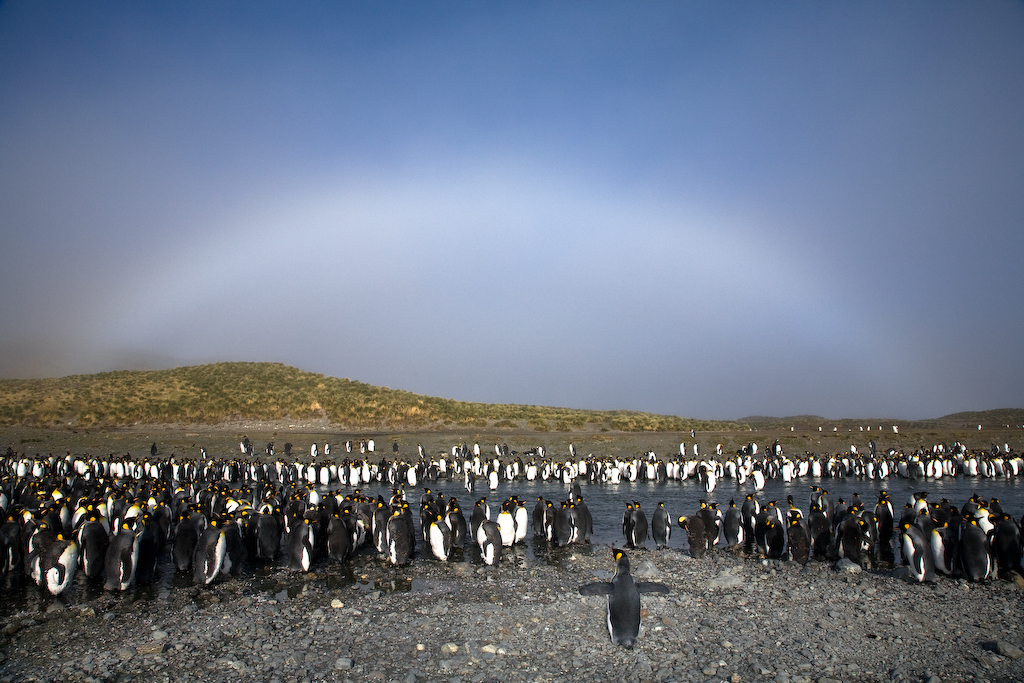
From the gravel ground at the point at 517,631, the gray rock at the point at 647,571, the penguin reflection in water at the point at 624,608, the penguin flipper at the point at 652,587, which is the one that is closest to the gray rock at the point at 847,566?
the gravel ground at the point at 517,631

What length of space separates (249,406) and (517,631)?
1792 inches

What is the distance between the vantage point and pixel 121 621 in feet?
25.6

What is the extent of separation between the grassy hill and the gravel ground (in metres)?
35.5

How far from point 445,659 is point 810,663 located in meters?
3.91

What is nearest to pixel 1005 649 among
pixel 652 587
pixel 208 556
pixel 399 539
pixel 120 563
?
pixel 652 587

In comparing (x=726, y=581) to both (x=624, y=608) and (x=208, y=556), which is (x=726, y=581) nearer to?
(x=624, y=608)

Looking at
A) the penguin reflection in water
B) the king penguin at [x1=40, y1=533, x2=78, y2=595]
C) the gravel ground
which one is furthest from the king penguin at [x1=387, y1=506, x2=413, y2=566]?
the penguin reflection in water

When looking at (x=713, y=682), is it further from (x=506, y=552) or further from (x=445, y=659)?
(x=506, y=552)

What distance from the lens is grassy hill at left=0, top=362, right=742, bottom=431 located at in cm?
4566

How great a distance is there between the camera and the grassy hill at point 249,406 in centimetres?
4566

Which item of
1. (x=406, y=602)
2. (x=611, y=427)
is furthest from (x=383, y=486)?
(x=611, y=427)

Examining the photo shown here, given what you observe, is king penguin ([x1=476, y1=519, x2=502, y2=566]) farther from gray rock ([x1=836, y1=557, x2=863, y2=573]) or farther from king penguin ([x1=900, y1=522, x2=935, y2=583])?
king penguin ([x1=900, y1=522, x2=935, y2=583])

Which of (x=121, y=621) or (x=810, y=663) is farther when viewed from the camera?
(x=121, y=621)

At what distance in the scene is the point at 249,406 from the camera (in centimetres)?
4819
